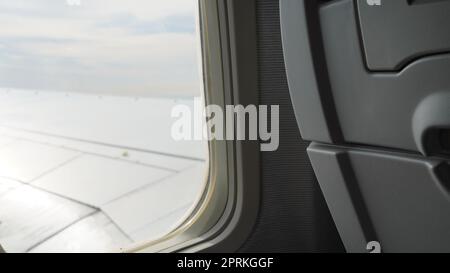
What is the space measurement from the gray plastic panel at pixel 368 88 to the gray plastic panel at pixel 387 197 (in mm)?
49

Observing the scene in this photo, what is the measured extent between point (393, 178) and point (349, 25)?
13.5 inches

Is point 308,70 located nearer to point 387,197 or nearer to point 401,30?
point 401,30

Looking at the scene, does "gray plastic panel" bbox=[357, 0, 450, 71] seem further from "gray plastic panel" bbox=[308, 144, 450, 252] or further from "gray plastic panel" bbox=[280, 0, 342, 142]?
"gray plastic panel" bbox=[308, 144, 450, 252]

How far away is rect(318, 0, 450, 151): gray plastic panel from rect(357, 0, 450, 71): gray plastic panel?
0.7 inches

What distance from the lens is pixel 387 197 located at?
2.55ft

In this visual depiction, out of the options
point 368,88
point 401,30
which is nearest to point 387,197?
point 368,88

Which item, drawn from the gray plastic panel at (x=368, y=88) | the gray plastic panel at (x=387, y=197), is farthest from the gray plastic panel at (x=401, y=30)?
the gray plastic panel at (x=387, y=197)

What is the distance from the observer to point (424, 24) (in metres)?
0.58

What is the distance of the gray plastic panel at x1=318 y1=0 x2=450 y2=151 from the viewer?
2.05 ft

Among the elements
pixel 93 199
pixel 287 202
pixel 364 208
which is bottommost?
pixel 93 199

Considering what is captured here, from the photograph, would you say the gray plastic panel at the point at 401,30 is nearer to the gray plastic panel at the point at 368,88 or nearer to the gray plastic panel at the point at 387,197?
the gray plastic panel at the point at 368,88
